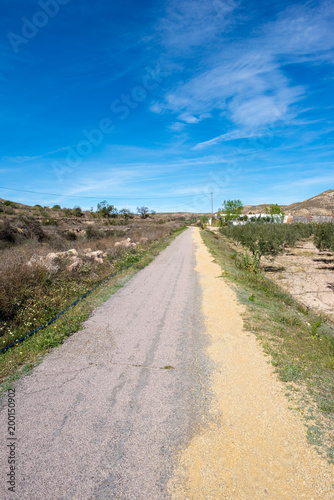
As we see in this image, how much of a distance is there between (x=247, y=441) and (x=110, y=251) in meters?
12.6

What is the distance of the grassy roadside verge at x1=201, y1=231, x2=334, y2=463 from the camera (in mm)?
2904

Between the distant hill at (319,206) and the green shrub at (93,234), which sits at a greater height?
the distant hill at (319,206)

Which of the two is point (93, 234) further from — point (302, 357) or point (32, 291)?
point (302, 357)

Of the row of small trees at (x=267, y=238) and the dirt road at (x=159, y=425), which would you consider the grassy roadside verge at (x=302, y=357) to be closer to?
the dirt road at (x=159, y=425)

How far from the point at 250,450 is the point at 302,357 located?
233 centimetres

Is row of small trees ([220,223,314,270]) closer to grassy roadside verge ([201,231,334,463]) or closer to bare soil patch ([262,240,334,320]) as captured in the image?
bare soil patch ([262,240,334,320])

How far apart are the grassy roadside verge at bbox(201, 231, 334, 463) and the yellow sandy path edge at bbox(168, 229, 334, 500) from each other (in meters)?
0.17

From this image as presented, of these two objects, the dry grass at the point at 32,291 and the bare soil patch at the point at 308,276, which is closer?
the dry grass at the point at 32,291

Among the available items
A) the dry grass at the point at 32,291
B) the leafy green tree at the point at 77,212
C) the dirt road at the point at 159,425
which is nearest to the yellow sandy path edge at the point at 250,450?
the dirt road at the point at 159,425

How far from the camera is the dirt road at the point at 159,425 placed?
2238 mm

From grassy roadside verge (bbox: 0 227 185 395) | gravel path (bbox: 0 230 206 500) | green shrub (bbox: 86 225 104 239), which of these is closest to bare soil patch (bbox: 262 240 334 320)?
gravel path (bbox: 0 230 206 500)

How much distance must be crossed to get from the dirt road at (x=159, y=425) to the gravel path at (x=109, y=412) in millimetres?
12

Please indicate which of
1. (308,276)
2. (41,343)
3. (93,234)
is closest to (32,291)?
(41,343)

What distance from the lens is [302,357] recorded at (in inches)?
169
